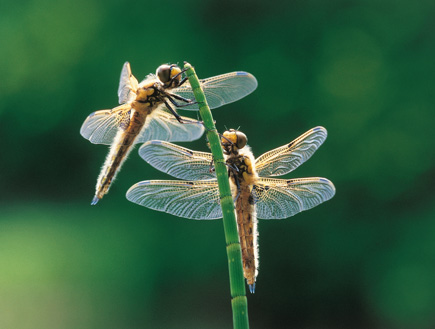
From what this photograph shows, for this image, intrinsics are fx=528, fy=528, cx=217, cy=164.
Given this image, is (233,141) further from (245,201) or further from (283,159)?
(283,159)

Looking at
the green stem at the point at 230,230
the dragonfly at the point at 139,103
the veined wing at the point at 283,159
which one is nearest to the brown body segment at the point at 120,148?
the dragonfly at the point at 139,103

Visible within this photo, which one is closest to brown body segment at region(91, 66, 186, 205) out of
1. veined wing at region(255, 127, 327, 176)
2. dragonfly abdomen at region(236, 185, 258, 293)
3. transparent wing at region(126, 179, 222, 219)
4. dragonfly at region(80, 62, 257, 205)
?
dragonfly at region(80, 62, 257, 205)

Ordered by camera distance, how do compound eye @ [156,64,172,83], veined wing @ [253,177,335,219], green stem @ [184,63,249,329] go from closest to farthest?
1. green stem @ [184,63,249,329]
2. compound eye @ [156,64,172,83]
3. veined wing @ [253,177,335,219]

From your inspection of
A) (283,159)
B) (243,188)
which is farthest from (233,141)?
(283,159)

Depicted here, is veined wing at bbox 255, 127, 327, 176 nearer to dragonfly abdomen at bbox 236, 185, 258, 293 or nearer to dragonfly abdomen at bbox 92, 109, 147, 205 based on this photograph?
dragonfly abdomen at bbox 236, 185, 258, 293

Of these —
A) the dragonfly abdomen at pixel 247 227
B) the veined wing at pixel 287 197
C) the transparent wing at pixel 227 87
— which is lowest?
the dragonfly abdomen at pixel 247 227

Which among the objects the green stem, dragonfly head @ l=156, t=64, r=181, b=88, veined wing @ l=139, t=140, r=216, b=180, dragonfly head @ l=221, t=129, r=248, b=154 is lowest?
the green stem

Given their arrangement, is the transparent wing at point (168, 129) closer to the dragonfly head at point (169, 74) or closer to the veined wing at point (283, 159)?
the veined wing at point (283, 159)
